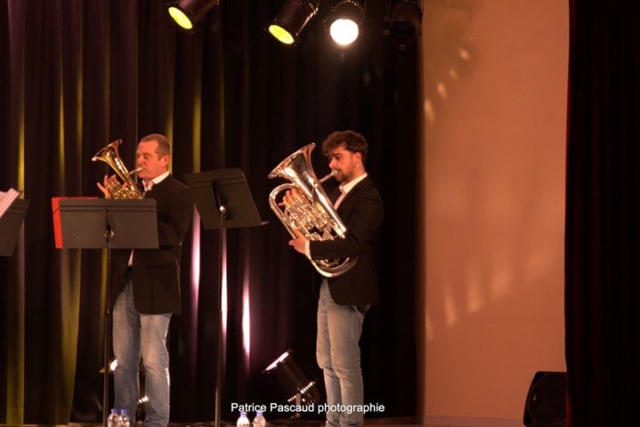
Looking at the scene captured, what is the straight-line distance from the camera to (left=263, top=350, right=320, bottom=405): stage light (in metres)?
6.57

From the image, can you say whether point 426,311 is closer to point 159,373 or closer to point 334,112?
point 334,112

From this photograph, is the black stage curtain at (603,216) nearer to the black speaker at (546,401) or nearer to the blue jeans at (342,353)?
the black speaker at (546,401)

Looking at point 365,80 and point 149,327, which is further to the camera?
point 365,80

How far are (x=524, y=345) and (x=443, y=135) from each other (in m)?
1.73

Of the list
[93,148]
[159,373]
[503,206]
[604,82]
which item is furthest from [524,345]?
[93,148]

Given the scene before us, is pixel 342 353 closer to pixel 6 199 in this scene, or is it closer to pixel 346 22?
pixel 6 199

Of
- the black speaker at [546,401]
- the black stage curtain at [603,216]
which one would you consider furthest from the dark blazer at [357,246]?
the black speaker at [546,401]

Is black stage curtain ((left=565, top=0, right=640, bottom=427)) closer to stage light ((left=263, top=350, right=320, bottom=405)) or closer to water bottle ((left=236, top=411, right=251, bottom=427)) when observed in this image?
stage light ((left=263, top=350, right=320, bottom=405))

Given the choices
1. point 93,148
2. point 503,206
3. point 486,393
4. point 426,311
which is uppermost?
point 93,148

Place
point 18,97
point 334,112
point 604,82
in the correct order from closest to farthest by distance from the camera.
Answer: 1. point 604,82
2. point 18,97
3. point 334,112

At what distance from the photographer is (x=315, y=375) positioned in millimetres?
6930

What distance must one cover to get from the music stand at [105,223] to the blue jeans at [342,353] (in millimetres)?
1109

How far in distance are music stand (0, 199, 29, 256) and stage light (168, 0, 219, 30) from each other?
176 centimetres

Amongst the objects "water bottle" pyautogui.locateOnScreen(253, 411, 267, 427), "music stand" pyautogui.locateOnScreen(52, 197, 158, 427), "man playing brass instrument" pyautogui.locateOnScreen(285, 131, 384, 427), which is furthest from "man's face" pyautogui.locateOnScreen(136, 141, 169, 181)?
"water bottle" pyautogui.locateOnScreen(253, 411, 267, 427)
